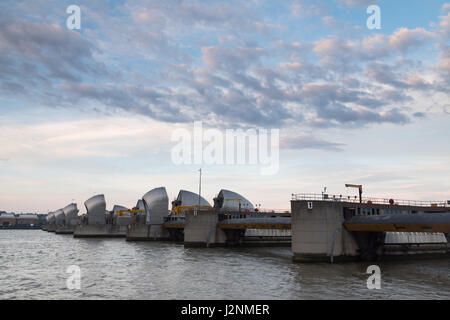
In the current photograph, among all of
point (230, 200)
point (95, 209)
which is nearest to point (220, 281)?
point (230, 200)

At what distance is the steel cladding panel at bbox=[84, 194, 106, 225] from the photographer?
14225 centimetres

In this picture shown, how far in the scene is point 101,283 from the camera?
107 feet

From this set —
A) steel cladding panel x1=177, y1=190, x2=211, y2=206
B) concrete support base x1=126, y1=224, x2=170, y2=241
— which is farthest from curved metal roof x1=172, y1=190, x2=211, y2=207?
concrete support base x1=126, y1=224, x2=170, y2=241

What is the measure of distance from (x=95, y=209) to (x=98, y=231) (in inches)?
644

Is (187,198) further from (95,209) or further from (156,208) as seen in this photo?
(95,209)

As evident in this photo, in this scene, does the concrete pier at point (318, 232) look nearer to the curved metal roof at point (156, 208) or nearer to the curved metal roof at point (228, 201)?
the curved metal roof at point (156, 208)

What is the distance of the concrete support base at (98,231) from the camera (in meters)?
128

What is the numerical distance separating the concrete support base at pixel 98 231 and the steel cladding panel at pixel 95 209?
12066 millimetres

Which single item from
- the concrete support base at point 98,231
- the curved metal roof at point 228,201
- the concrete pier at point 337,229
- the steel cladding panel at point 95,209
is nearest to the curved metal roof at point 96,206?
the steel cladding panel at point 95,209
